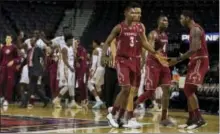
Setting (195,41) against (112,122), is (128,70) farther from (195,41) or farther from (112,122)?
(195,41)

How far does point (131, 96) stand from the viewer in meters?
7.85

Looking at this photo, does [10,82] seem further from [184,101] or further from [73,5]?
[73,5]

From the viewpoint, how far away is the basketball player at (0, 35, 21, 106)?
13.0 metres

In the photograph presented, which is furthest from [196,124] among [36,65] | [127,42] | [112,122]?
[36,65]

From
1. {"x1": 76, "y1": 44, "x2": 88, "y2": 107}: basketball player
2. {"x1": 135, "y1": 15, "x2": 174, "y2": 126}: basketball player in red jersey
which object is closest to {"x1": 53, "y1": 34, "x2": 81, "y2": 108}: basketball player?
{"x1": 76, "y1": 44, "x2": 88, "y2": 107}: basketball player

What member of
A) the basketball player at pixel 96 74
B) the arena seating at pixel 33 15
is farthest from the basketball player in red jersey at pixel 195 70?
the arena seating at pixel 33 15

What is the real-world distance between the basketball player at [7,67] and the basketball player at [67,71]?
3.84ft

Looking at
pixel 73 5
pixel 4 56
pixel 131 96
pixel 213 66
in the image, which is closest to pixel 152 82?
pixel 131 96

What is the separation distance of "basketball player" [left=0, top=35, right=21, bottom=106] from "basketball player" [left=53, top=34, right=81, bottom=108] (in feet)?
3.84

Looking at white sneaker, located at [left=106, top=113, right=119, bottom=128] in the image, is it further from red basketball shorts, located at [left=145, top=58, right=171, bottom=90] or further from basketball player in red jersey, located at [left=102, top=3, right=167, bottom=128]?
red basketball shorts, located at [left=145, top=58, right=171, bottom=90]

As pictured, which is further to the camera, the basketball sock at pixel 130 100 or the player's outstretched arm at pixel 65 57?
the player's outstretched arm at pixel 65 57

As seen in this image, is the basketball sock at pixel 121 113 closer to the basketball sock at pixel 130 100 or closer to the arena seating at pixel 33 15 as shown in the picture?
the basketball sock at pixel 130 100

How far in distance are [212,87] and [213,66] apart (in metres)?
1.38

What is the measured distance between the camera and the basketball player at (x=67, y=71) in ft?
41.7
